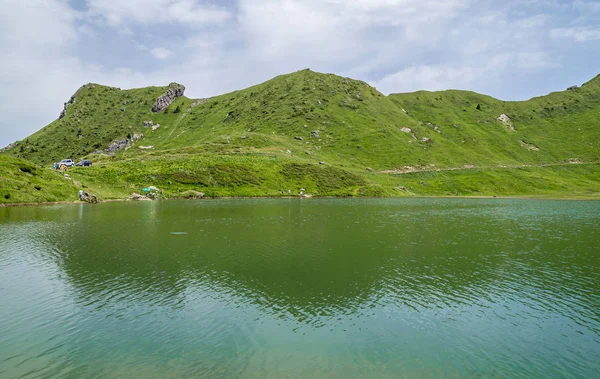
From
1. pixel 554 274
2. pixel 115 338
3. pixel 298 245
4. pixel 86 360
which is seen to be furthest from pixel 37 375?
pixel 554 274

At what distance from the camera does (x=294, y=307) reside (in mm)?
28172

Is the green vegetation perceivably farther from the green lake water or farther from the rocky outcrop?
the green lake water

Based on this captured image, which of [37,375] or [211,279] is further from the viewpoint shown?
[211,279]

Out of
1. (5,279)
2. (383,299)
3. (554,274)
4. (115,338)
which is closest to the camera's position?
(115,338)

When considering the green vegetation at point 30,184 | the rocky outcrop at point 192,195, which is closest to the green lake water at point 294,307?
the green vegetation at point 30,184

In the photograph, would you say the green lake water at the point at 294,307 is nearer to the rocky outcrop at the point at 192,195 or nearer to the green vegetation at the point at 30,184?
the green vegetation at the point at 30,184

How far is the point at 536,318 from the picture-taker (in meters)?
26.4

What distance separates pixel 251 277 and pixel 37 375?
20.0 m

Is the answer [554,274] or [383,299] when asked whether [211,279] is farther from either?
[554,274]

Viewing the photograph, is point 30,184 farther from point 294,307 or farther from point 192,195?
point 294,307

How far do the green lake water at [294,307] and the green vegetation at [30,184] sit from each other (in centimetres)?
5880

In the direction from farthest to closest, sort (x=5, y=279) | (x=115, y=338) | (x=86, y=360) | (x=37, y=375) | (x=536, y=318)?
(x=5, y=279)
(x=536, y=318)
(x=115, y=338)
(x=86, y=360)
(x=37, y=375)

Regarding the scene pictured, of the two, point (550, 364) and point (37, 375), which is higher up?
point (37, 375)

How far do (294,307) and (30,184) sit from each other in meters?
120
